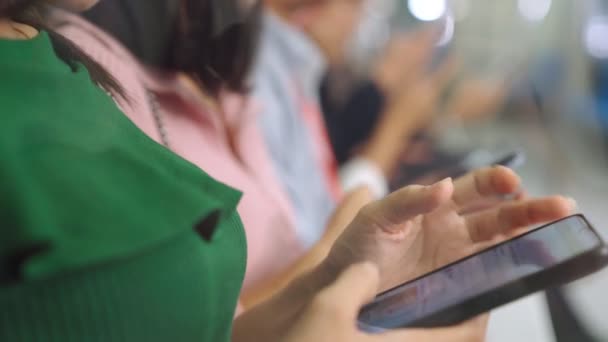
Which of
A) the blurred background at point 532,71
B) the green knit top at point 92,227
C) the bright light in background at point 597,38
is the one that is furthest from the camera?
the bright light in background at point 597,38

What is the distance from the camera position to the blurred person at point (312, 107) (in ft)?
1.77

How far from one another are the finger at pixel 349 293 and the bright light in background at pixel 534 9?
1.70 feet

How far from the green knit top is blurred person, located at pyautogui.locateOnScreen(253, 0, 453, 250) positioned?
27 centimetres

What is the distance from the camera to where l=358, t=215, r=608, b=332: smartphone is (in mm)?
221

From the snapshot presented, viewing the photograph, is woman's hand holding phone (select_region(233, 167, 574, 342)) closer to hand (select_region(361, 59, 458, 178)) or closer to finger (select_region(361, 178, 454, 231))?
finger (select_region(361, 178, 454, 231))

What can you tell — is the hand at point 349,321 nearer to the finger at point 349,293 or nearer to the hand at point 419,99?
the finger at point 349,293

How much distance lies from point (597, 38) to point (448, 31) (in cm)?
15

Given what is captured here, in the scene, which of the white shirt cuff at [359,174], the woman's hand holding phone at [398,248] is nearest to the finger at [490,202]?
the woman's hand holding phone at [398,248]

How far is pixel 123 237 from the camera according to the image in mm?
184

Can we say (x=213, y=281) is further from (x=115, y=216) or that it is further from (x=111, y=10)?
(x=111, y=10)

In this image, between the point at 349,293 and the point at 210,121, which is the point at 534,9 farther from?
the point at 349,293

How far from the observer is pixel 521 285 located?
0.73ft

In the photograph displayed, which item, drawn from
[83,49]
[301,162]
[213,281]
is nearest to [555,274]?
[213,281]

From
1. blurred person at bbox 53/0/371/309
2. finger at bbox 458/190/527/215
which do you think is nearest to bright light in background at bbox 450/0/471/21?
blurred person at bbox 53/0/371/309
